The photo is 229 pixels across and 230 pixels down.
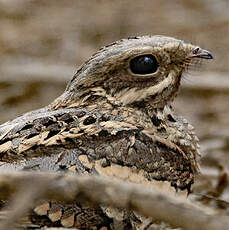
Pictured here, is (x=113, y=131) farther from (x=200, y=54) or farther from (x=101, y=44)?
(x=101, y=44)

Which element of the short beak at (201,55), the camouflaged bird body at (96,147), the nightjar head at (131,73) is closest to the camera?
the camouflaged bird body at (96,147)

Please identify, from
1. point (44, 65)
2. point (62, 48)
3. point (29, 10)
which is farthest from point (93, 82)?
point (29, 10)

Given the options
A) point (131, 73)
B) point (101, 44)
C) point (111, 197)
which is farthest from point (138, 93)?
point (101, 44)

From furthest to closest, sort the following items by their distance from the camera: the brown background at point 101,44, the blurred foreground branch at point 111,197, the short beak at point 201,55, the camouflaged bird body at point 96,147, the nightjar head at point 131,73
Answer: the brown background at point 101,44 < the short beak at point 201,55 < the nightjar head at point 131,73 < the camouflaged bird body at point 96,147 < the blurred foreground branch at point 111,197

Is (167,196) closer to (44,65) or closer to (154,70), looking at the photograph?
(154,70)

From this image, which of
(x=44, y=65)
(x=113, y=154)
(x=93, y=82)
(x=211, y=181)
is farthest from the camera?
(x=44, y=65)

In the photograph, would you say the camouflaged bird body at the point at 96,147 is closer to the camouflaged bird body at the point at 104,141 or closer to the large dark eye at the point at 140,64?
the camouflaged bird body at the point at 104,141

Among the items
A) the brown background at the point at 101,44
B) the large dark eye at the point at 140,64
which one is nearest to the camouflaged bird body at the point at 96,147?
the large dark eye at the point at 140,64
